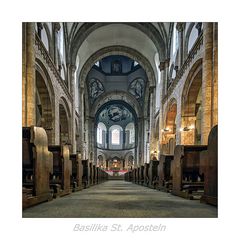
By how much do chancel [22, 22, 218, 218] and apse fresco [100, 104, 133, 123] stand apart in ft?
19.4

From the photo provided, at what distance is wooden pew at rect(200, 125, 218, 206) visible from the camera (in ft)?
11.8

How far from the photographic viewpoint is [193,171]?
5.54 m

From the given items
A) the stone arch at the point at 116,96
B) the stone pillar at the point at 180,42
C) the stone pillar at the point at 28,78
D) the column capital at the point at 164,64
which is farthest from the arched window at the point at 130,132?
the stone pillar at the point at 28,78

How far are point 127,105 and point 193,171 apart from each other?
93.4ft

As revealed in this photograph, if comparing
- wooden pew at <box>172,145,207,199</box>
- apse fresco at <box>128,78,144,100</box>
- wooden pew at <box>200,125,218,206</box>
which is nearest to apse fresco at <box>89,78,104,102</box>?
apse fresco at <box>128,78,144,100</box>

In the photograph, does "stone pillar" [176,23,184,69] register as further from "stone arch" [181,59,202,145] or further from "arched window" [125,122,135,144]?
"arched window" [125,122,135,144]

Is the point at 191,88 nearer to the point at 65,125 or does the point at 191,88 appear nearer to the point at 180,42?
the point at 180,42

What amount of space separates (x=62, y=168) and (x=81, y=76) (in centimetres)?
1686

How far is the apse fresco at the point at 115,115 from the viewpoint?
4012 cm

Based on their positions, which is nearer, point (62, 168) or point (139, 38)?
point (62, 168)
